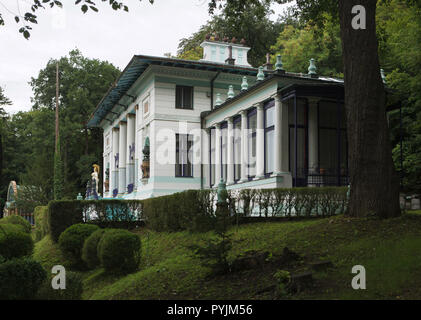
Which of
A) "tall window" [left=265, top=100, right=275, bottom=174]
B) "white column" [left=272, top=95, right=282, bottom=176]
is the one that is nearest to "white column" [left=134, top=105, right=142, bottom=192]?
"tall window" [left=265, top=100, right=275, bottom=174]

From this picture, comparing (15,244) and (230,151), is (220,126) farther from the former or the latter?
(15,244)

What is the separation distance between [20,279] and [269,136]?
13.6 m

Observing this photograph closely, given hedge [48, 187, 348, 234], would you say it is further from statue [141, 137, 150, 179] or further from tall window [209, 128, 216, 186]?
statue [141, 137, 150, 179]

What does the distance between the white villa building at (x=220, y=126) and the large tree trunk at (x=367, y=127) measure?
687 cm

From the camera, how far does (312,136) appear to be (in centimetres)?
2088

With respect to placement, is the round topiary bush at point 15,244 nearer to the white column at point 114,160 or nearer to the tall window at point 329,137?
the tall window at point 329,137

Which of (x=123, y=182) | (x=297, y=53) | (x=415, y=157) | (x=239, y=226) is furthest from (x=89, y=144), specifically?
(x=239, y=226)

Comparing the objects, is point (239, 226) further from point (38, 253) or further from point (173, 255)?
point (38, 253)

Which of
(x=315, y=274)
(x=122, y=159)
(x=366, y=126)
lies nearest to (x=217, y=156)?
(x=122, y=159)

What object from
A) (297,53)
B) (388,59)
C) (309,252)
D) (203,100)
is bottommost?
(309,252)

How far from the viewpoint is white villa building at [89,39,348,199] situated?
19859 millimetres

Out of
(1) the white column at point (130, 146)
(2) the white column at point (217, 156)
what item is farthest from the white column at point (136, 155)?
(2) the white column at point (217, 156)
